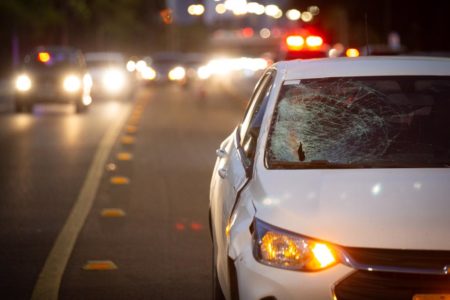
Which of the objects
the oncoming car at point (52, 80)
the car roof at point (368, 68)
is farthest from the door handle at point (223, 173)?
the oncoming car at point (52, 80)

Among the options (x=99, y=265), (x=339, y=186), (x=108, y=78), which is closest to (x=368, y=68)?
Result: (x=339, y=186)

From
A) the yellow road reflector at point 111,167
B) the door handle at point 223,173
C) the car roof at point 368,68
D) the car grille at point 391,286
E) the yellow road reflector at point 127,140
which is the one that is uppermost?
the car roof at point 368,68

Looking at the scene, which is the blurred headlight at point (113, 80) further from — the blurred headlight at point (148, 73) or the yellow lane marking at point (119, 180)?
the yellow lane marking at point (119, 180)

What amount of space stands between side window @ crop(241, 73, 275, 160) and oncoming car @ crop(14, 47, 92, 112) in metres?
25.7

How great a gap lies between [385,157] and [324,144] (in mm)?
348

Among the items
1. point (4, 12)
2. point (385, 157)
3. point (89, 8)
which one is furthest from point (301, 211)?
point (89, 8)

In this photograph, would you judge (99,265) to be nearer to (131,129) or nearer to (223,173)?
(223,173)

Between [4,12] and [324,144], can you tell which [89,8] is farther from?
[324,144]

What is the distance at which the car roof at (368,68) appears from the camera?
6.95 metres

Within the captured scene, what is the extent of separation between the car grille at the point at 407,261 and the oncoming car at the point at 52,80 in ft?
92.0

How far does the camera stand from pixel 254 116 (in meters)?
7.17

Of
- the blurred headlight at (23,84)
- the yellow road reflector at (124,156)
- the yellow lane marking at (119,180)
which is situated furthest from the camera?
the blurred headlight at (23,84)

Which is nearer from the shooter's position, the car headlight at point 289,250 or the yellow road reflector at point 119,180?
the car headlight at point 289,250

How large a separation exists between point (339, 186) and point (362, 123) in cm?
91
